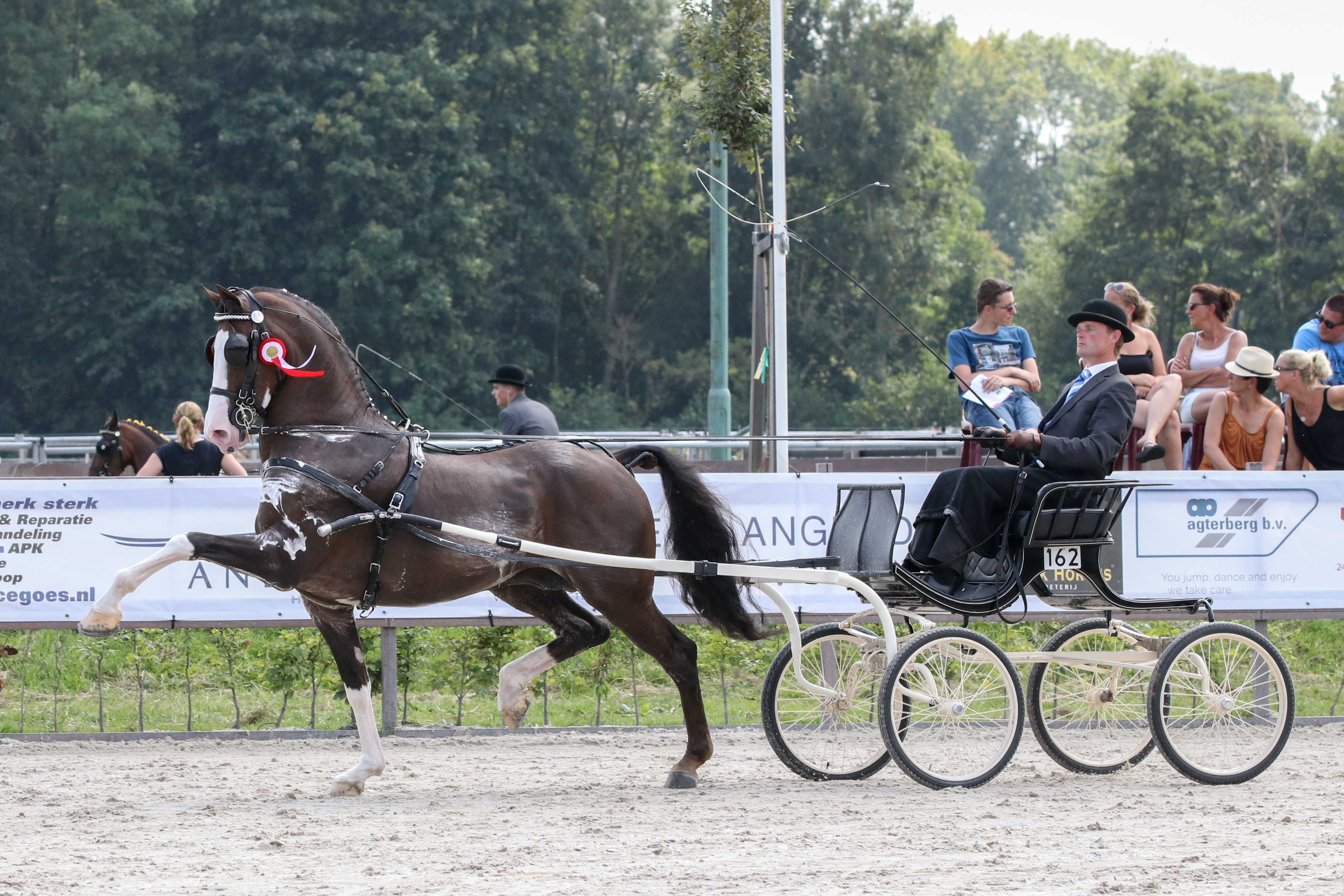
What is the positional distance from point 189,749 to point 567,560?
291cm

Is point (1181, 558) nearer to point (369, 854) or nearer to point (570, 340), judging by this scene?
point (369, 854)

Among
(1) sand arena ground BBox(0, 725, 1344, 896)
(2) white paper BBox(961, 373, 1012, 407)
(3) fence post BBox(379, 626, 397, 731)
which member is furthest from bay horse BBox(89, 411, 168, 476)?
(2) white paper BBox(961, 373, 1012, 407)

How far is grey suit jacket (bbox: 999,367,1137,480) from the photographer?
23.2 ft

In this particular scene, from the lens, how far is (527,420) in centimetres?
954

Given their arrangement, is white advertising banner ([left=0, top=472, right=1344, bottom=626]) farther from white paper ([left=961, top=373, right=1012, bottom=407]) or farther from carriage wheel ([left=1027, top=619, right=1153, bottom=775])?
carriage wheel ([left=1027, top=619, right=1153, bottom=775])

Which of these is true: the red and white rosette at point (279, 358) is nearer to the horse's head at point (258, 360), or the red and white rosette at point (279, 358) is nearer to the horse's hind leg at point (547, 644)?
the horse's head at point (258, 360)

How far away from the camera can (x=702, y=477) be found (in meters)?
8.41

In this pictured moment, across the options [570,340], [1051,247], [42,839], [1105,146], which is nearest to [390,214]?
[570,340]

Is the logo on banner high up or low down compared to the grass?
up

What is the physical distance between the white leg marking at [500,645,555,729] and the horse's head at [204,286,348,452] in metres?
1.56

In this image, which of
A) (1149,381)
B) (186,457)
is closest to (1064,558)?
(1149,381)

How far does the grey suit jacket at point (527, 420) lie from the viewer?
31.0 ft

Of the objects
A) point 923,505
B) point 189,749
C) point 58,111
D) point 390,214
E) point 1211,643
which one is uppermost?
point 58,111

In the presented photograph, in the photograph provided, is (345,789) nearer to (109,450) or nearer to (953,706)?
(953,706)
